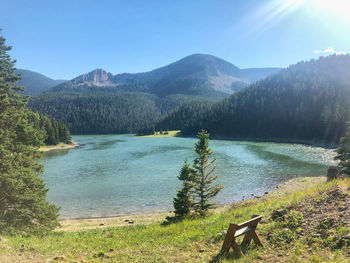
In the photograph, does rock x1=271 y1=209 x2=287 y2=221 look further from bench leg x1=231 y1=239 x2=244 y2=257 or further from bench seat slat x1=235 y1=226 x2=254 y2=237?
bench leg x1=231 y1=239 x2=244 y2=257

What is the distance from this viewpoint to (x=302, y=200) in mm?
12047

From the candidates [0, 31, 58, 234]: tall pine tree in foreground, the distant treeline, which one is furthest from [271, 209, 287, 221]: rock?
the distant treeline

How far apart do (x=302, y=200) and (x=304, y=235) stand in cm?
378

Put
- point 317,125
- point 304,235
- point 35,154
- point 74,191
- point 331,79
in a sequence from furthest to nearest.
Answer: point 331,79
point 317,125
point 74,191
point 35,154
point 304,235

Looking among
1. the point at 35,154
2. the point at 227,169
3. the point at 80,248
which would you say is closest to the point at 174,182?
the point at 227,169

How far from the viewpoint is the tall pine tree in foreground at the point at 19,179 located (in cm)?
1528

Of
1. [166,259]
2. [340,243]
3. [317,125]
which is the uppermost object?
[317,125]

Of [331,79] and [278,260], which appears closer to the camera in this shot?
[278,260]

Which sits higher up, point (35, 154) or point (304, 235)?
point (35, 154)

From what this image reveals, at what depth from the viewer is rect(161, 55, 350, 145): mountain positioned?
104m

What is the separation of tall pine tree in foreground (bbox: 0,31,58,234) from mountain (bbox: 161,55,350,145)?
105m

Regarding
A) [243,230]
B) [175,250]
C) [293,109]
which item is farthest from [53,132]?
[293,109]

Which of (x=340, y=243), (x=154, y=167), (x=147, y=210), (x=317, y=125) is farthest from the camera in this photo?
(x=317, y=125)

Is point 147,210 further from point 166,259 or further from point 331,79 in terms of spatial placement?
point 331,79
